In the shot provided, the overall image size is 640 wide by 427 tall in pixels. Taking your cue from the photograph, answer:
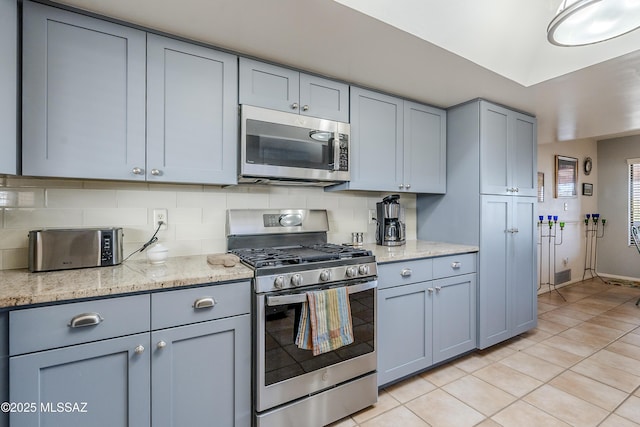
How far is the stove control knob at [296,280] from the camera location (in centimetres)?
159

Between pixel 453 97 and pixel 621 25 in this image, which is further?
pixel 453 97

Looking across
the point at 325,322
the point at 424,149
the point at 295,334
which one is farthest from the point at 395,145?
the point at 295,334

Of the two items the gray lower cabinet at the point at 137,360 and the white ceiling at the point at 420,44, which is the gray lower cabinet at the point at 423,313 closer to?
the gray lower cabinet at the point at 137,360

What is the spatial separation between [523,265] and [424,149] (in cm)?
144

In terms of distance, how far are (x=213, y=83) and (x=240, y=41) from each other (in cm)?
27

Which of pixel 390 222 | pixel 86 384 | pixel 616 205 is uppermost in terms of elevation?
pixel 616 205

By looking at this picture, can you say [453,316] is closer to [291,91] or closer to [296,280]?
[296,280]

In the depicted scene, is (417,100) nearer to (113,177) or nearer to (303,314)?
(303,314)

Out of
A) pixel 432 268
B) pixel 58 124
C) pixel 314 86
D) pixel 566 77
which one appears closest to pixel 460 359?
pixel 432 268

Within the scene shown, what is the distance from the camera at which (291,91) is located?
6.50 feet

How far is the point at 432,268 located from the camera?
7.39 ft

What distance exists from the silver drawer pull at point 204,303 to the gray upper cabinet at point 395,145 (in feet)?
4.01

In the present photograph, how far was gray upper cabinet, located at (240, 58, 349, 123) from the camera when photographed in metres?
1.85

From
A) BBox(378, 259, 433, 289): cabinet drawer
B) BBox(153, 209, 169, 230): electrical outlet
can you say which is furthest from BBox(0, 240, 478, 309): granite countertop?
BBox(378, 259, 433, 289): cabinet drawer
